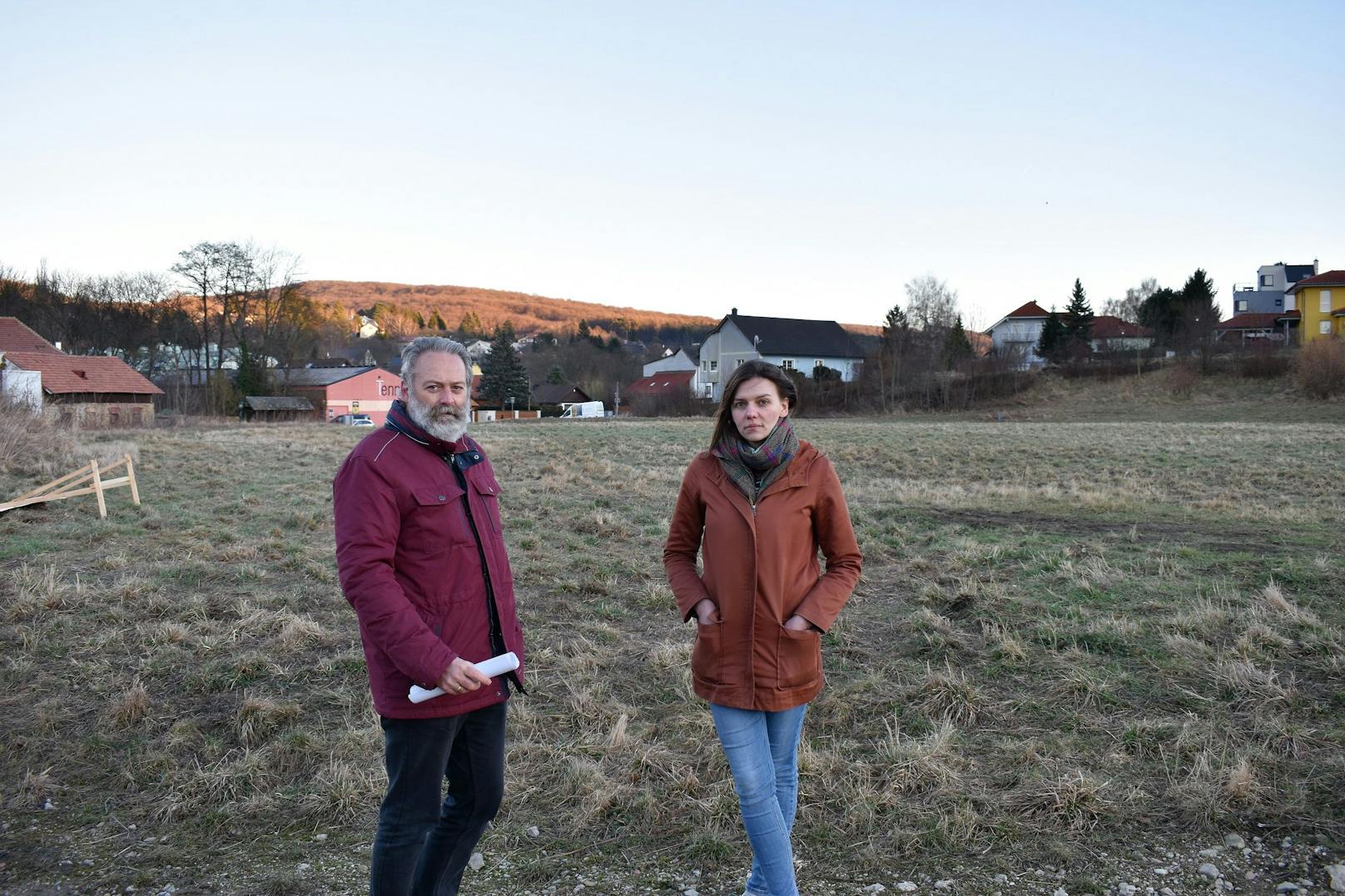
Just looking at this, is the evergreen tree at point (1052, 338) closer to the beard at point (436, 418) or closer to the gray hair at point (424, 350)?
the gray hair at point (424, 350)

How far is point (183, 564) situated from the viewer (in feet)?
28.3

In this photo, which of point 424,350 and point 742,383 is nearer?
point 424,350

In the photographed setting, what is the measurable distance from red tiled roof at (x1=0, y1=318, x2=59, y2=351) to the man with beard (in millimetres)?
56056

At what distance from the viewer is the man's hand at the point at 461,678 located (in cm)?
257

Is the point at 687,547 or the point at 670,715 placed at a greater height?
the point at 687,547

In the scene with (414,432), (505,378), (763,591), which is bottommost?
(763,591)

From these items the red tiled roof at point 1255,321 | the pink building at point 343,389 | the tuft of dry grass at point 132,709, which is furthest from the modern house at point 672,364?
the tuft of dry grass at point 132,709

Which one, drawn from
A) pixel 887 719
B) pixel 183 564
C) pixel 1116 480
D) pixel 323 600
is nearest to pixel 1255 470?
pixel 1116 480

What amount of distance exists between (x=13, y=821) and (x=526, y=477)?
1399 centimetres

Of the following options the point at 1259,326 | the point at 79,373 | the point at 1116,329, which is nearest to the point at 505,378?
the point at 79,373

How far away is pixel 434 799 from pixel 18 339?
5853 cm

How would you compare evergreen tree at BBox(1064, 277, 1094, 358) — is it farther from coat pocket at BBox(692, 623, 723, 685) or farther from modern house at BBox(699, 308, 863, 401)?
coat pocket at BBox(692, 623, 723, 685)

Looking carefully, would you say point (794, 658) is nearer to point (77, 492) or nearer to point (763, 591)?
point (763, 591)

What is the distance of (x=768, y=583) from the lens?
2.97 meters
